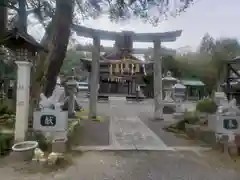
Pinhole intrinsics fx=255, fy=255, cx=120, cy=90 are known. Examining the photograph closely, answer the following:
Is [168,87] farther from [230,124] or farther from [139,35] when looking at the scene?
[230,124]

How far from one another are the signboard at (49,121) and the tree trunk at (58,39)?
6.11ft

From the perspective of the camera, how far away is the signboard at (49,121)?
6.04m

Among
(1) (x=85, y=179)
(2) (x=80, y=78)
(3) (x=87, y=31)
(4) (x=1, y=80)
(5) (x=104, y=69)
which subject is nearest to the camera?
(1) (x=85, y=179)

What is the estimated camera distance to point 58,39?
789 centimetres

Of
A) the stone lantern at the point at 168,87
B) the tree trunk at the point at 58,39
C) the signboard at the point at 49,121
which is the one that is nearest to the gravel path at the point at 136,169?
the signboard at the point at 49,121

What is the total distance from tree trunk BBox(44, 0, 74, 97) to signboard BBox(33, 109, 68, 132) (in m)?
1.86

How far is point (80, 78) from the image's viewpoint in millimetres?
35156

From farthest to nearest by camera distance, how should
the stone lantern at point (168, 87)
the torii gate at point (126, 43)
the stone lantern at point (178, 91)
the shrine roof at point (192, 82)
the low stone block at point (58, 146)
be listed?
the shrine roof at point (192, 82) < the stone lantern at point (168, 87) < the stone lantern at point (178, 91) < the torii gate at point (126, 43) < the low stone block at point (58, 146)

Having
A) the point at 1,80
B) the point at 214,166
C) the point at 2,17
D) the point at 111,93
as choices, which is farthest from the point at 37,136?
the point at 111,93

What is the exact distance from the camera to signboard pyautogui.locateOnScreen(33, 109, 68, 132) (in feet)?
19.8

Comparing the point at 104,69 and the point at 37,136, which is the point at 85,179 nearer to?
the point at 37,136

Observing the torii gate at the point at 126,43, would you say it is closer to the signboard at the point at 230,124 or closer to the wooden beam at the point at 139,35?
the wooden beam at the point at 139,35

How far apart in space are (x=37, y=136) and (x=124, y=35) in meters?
6.84

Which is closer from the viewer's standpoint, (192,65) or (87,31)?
(87,31)
